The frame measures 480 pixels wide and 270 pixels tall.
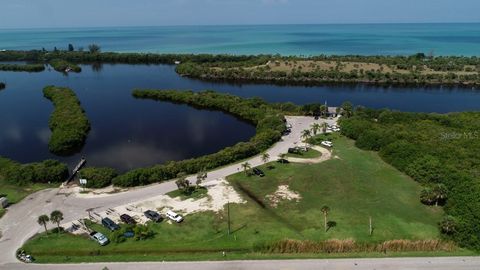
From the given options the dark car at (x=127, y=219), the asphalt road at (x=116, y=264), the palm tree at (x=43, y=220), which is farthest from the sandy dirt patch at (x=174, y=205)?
the palm tree at (x=43, y=220)

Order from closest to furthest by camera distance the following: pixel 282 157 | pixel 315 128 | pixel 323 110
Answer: pixel 282 157
pixel 315 128
pixel 323 110

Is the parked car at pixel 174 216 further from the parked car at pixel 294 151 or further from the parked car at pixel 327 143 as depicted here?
the parked car at pixel 327 143

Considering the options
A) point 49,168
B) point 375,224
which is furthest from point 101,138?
point 375,224

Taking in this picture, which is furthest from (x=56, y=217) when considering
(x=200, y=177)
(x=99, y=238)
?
→ (x=200, y=177)

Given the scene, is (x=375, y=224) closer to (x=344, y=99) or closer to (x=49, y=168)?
(x=49, y=168)

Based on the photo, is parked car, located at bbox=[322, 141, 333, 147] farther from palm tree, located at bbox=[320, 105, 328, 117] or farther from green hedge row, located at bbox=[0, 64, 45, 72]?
green hedge row, located at bbox=[0, 64, 45, 72]

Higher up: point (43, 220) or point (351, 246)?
point (43, 220)

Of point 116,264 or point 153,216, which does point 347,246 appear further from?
point 116,264
